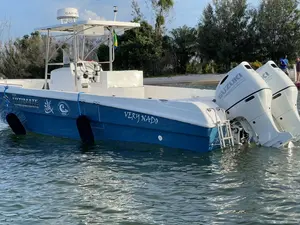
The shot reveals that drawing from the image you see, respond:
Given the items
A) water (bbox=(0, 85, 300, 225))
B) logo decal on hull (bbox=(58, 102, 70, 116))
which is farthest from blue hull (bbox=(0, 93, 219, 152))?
water (bbox=(0, 85, 300, 225))

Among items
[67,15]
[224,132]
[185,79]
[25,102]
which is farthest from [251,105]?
[185,79]

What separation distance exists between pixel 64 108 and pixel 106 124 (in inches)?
40.8

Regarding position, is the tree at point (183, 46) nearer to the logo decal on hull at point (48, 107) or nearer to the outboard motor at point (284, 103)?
the logo decal on hull at point (48, 107)

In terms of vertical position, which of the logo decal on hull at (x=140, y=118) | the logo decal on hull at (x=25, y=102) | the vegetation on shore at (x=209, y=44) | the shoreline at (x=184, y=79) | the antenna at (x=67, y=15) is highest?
the vegetation on shore at (x=209, y=44)

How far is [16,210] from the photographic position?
551cm

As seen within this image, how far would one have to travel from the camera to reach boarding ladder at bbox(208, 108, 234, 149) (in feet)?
24.6

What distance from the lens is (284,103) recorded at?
7.93 m

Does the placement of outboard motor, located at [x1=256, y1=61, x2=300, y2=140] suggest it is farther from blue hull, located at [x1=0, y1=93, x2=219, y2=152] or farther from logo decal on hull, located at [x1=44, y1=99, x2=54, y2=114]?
logo decal on hull, located at [x1=44, y1=99, x2=54, y2=114]

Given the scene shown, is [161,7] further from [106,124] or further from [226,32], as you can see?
[106,124]

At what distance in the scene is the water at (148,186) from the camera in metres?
5.12

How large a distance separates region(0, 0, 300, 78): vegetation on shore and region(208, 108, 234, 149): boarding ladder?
2703 cm

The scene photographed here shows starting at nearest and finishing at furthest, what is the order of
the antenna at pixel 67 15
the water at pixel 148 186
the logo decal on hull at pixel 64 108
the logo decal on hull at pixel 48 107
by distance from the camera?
the water at pixel 148 186, the logo decal on hull at pixel 64 108, the logo decal on hull at pixel 48 107, the antenna at pixel 67 15

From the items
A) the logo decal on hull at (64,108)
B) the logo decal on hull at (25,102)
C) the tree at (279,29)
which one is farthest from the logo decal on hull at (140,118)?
the tree at (279,29)

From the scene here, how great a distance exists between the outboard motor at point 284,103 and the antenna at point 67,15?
5022mm
